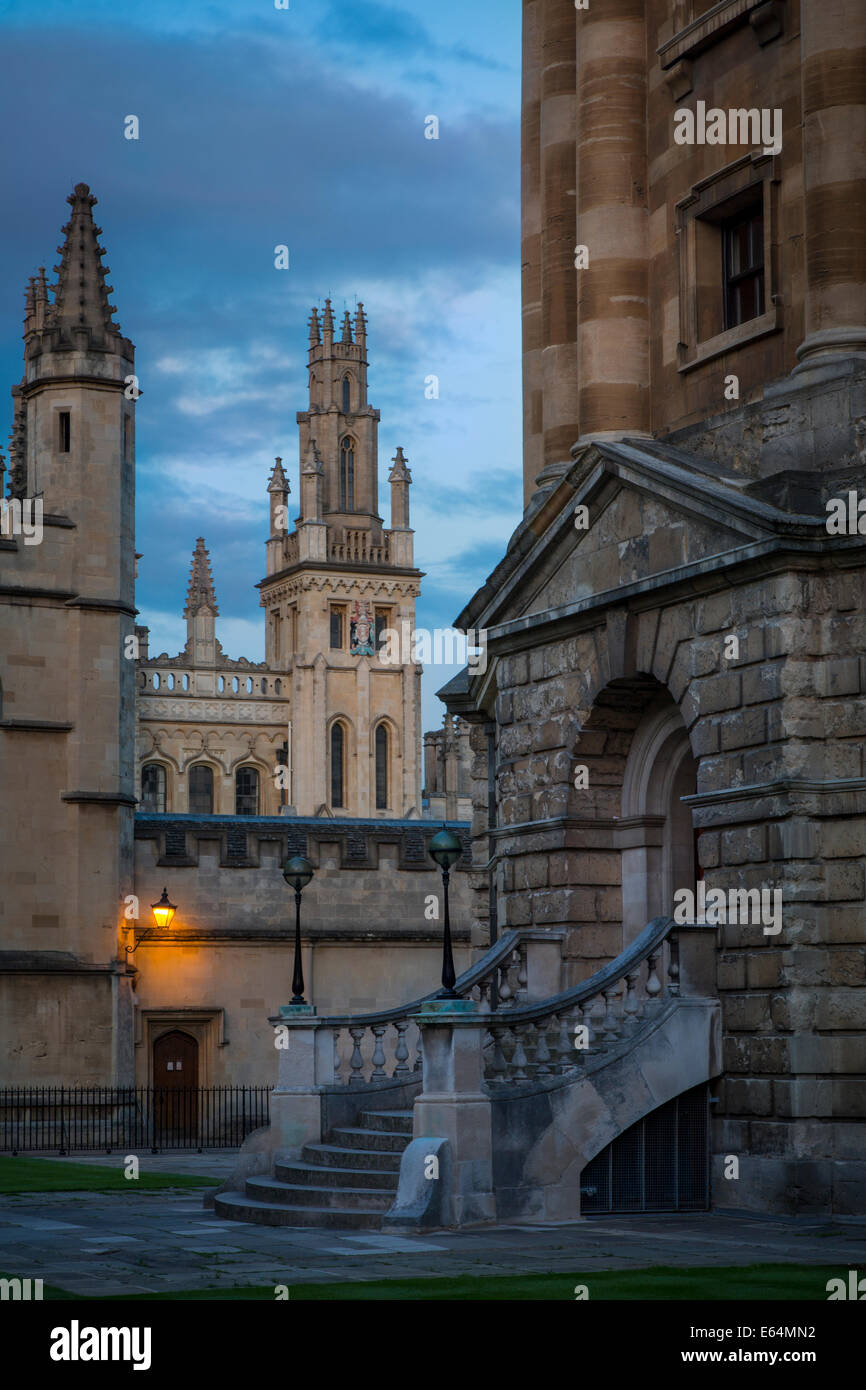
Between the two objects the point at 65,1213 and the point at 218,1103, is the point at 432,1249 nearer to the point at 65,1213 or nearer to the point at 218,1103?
the point at 65,1213

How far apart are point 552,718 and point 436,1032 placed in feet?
17.1

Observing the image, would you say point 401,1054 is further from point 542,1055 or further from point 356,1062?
point 542,1055

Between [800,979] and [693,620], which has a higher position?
[693,620]

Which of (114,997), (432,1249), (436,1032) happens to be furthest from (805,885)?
(114,997)

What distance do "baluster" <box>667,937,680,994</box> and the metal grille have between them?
3.12 ft

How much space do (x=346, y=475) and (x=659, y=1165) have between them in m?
107

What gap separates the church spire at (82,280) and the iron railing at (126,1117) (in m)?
14.2

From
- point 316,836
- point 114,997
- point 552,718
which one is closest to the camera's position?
point 552,718

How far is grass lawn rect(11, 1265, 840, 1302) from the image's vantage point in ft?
40.4

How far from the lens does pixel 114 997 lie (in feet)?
118

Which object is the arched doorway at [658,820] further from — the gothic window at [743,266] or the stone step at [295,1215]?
the stone step at [295,1215]

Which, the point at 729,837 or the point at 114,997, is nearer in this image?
the point at 729,837
